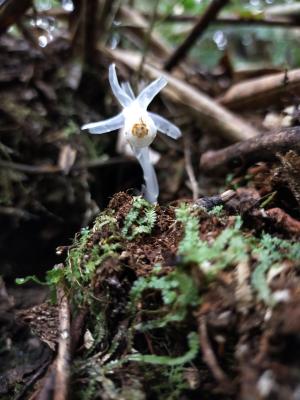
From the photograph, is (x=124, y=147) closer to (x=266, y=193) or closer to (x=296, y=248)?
(x=266, y=193)

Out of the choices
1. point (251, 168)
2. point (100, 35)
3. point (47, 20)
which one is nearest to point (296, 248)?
point (251, 168)

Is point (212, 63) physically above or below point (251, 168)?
above

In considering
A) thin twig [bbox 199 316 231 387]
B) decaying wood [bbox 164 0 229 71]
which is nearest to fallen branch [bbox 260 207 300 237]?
thin twig [bbox 199 316 231 387]

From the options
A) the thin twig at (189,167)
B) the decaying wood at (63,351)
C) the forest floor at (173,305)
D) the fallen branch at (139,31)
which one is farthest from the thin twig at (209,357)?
the fallen branch at (139,31)

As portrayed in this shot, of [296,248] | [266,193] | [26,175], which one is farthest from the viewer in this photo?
[26,175]

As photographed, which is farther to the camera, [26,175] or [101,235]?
[26,175]
